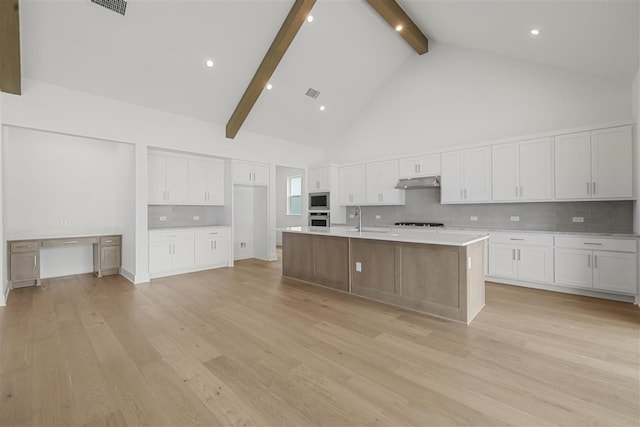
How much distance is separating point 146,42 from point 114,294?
367 centimetres

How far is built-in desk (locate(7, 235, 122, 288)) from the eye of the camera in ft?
14.8

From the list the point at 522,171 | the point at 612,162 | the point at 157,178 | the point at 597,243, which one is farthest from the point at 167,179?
the point at 612,162

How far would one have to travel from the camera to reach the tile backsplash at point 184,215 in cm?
582

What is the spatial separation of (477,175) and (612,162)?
168 cm

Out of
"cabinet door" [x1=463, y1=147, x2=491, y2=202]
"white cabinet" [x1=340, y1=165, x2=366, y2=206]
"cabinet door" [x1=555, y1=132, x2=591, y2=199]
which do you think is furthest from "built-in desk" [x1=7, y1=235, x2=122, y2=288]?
"cabinet door" [x1=555, y1=132, x2=591, y2=199]

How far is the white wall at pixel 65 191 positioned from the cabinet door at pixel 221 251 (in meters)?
1.51

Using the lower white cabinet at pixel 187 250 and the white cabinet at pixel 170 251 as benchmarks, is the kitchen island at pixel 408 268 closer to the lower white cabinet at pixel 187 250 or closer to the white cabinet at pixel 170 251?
the lower white cabinet at pixel 187 250

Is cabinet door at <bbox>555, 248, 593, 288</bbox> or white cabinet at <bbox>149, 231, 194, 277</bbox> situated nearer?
cabinet door at <bbox>555, 248, 593, 288</bbox>

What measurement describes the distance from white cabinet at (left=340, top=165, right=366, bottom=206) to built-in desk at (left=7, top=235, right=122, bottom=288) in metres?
4.97

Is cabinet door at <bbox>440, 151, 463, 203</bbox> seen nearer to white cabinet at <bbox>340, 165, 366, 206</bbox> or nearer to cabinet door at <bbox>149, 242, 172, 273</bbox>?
white cabinet at <bbox>340, 165, 366, 206</bbox>

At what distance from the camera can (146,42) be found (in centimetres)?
404

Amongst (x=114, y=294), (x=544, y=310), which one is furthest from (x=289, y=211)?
(x=544, y=310)

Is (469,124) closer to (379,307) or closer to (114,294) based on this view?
(379,307)

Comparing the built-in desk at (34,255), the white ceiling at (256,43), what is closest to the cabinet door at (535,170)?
the white ceiling at (256,43)
